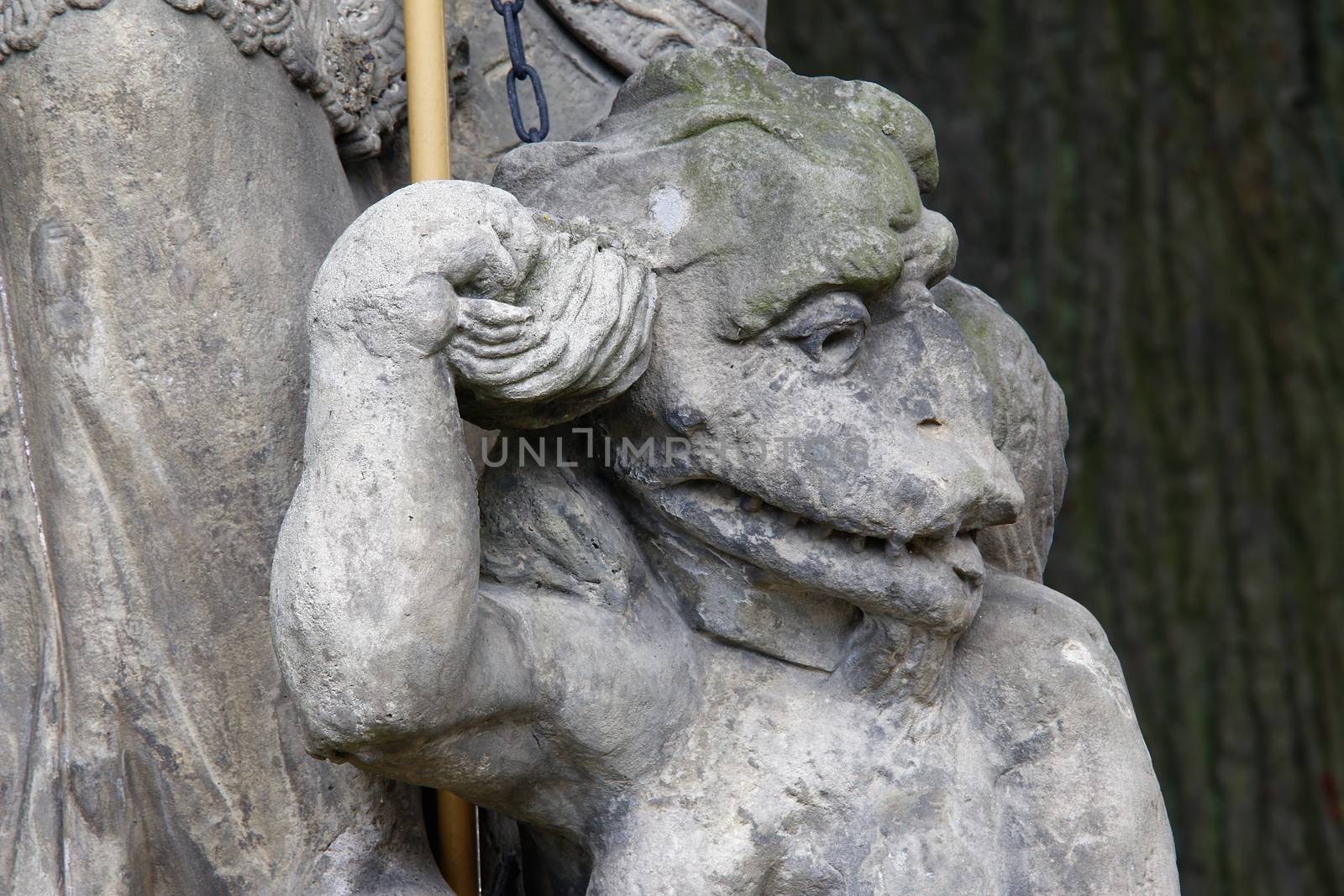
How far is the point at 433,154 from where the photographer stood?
1.23 metres

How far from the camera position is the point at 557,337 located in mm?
1032

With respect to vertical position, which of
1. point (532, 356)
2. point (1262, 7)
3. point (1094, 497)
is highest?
point (1262, 7)

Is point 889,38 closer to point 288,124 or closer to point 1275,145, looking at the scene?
point 1275,145

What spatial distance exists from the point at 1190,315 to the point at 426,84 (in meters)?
1.52

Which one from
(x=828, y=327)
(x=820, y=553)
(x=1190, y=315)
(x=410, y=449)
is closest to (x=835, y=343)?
(x=828, y=327)

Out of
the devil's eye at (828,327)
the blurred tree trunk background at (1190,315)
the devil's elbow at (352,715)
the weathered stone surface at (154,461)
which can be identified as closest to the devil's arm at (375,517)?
the devil's elbow at (352,715)

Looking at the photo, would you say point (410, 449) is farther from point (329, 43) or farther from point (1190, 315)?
point (1190, 315)

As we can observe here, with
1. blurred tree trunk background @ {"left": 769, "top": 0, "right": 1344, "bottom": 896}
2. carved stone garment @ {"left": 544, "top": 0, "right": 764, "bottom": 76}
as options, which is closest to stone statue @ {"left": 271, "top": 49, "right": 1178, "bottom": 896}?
carved stone garment @ {"left": 544, "top": 0, "right": 764, "bottom": 76}

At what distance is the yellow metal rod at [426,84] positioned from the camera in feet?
4.02

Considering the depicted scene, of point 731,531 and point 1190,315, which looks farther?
point 1190,315

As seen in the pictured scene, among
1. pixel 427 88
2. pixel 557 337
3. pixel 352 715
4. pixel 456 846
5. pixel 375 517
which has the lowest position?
pixel 456 846

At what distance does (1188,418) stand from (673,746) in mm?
1521

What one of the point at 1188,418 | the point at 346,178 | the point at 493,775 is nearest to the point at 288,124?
the point at 346,178

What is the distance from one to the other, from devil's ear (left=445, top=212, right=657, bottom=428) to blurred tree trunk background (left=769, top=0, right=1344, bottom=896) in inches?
58.6
